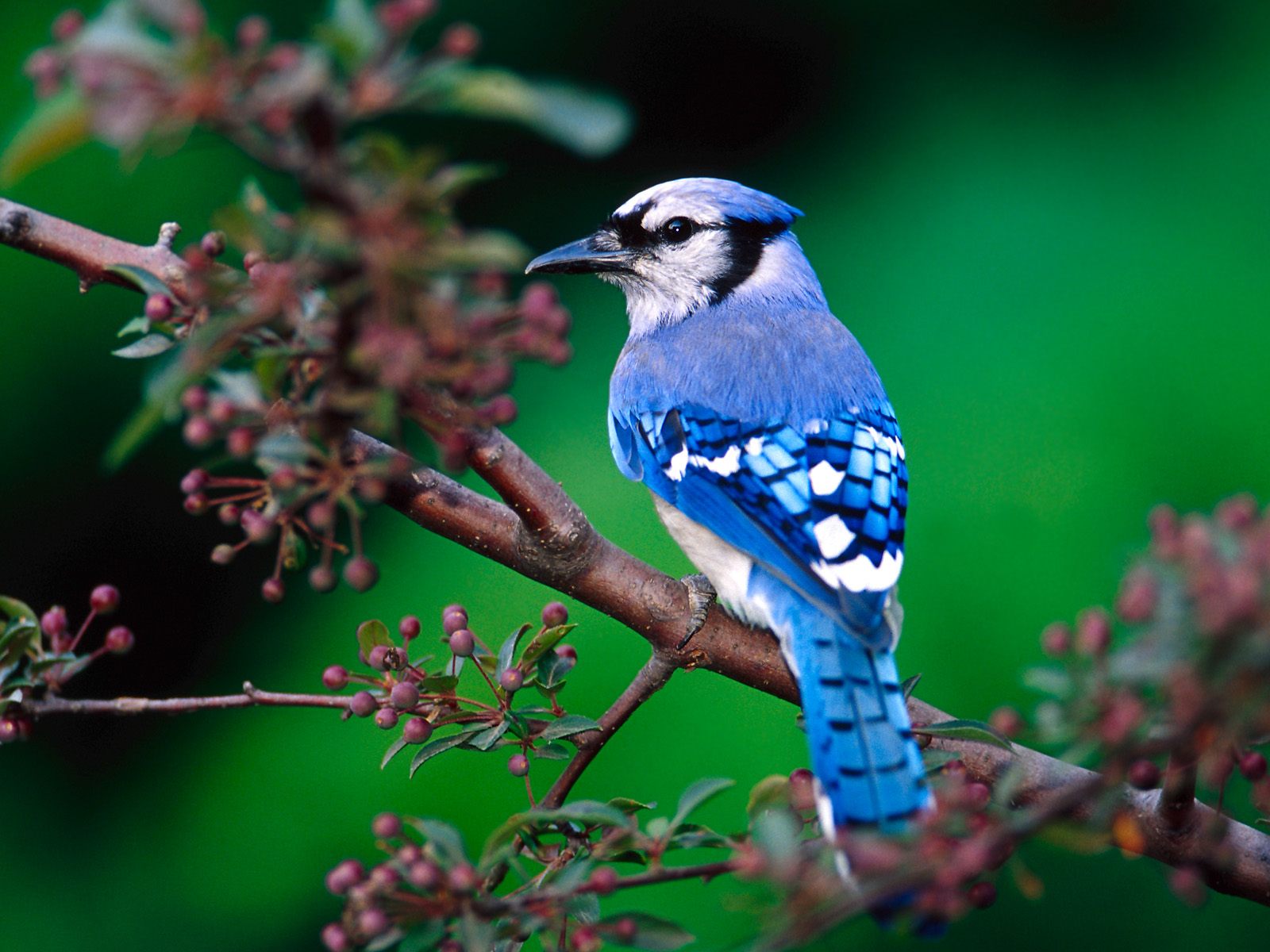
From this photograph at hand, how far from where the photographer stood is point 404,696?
40.1 inches

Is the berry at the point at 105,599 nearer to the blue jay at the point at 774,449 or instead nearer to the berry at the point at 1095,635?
the blue jay at the point at 774,449

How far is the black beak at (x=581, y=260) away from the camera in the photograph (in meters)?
1.74

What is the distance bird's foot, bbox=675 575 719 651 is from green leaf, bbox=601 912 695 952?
16.8 inches

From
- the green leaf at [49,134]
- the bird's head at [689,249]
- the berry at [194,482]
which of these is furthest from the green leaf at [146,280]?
the bird's head at [689,249]

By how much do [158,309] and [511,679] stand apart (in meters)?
0.40

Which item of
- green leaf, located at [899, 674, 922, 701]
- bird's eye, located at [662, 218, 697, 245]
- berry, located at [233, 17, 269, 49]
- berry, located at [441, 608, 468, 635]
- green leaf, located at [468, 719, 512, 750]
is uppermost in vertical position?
bird's eye, located at [662, 218, 697, 245]

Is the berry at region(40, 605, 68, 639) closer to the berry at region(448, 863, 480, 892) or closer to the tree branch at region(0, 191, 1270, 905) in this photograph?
the tree branch at region(0, 191, 1270, 905)

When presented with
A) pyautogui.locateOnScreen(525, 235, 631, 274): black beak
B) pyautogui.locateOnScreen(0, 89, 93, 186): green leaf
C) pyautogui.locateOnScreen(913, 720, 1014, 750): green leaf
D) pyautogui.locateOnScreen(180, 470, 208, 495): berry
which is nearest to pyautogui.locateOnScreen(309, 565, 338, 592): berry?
pyautogui.locateOnScreen(180, 470, 208, 495): berry

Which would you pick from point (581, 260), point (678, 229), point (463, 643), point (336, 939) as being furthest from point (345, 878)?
point (678, 229)

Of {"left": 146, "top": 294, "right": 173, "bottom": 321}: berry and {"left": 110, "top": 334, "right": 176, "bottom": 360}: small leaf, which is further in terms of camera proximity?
{"left": 110, "top": 334, "right": 176, "bottom": 360}: small leaf

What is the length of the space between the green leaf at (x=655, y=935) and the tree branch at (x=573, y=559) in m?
0.37

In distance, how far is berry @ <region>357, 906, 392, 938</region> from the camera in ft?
2.39

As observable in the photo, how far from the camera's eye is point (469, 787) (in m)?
1.84

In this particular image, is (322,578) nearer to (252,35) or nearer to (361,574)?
(361,574)
